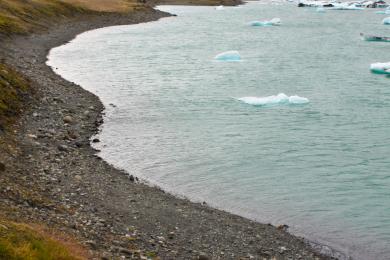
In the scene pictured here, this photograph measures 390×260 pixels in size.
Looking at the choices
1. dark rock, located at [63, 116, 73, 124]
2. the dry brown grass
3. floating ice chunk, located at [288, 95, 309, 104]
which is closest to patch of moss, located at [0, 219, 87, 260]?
dark rock, located at [63, 116, 73, 124]

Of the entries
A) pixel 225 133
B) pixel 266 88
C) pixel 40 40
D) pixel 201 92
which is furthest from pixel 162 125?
pixel 40 40

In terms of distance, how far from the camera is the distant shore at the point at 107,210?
65.0 feet

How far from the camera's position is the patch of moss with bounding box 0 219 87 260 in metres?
14.9

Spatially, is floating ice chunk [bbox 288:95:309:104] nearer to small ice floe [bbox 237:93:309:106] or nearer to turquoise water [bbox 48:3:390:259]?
small ice floe [bbox 237:93:309:106]

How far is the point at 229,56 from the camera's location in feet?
232

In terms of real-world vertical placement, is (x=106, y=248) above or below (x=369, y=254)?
above

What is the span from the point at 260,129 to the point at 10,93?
18118mm

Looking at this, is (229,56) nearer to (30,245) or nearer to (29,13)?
(29,13)

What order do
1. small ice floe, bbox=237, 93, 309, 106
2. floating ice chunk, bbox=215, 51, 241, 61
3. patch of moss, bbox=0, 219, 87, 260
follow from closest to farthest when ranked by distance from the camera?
1. patch of moss, bbox=0, 219, 87, 260
2. small ice floe, bbox=237, 93, 309, 106
3. floating ice chunk, bbox=215, 51, 241, 61

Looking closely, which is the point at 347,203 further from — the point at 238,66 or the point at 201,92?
the point at 238,66

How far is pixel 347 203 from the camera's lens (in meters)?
27.4

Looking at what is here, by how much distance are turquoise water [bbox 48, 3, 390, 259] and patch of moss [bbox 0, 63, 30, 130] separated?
6035mm

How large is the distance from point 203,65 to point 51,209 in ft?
162

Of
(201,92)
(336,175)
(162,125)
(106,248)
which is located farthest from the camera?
(201,92)
